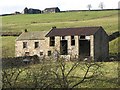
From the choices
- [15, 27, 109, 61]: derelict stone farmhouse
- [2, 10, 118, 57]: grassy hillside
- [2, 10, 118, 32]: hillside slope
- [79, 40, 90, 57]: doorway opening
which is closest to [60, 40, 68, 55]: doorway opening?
[15, 27, 109, 61]: derelict stone farmhouse

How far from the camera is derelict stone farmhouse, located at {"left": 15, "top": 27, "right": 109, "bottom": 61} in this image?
54875 millimetres

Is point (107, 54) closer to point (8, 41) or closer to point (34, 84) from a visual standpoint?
point (8, 41)

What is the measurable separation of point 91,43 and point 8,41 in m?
23.7

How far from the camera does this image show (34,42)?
201 feet

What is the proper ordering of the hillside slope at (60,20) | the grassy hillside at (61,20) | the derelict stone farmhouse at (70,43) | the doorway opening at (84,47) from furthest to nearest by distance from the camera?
the hillside slope at (60,20) < the grassy hillside at (61,20) < the doorway opening at (84,47) < the derelict stone farmhouse at (70,43)

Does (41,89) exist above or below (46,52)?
above

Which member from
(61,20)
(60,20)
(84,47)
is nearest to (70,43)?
(84,47)

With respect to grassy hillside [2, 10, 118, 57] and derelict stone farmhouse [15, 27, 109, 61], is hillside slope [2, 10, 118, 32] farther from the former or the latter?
derelict stone farmhouse [15, 27, 109, 61]

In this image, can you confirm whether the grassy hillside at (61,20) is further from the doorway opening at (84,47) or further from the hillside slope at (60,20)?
the doorway opening at (84,47)

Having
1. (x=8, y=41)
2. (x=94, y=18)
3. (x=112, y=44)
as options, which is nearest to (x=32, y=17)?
(x=94, y=18)

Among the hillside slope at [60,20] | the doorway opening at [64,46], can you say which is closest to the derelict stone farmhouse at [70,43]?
the doorway opening at [64,46]

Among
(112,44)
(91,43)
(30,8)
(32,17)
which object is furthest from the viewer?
(30,8)

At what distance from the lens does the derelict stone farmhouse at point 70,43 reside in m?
54.9

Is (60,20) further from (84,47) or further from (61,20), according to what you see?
(84,47)
